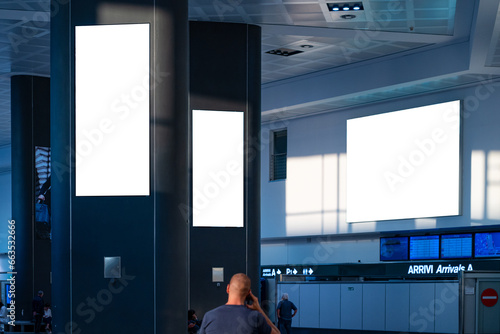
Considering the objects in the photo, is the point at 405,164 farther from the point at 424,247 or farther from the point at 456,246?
Result: the point at 456,246

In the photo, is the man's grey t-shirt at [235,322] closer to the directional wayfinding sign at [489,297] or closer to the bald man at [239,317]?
the bald man at [239,317]

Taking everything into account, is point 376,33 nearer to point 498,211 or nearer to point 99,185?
point 498,211

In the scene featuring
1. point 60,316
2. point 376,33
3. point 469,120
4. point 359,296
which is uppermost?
point 376,33

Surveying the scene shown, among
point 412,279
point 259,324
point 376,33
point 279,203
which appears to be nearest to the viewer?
point 259,324

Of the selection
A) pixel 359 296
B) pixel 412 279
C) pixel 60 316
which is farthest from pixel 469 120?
pixel 60 316

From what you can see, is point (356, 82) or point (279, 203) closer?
point (356, 82)

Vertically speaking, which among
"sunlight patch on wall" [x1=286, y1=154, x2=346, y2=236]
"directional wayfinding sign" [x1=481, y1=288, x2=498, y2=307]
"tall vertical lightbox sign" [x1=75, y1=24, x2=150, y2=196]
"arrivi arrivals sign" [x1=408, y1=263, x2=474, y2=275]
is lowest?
"arrivi arrivals sign" [x1=408, y1=263, x2=474, y2=275]

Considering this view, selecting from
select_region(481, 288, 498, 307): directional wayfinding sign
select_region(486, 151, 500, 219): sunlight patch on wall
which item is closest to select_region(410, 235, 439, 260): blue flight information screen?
select_region(486, 151, 500, 219): sunlight patch on wall

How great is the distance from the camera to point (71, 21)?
1224 centimetres

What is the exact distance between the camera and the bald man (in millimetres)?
5777

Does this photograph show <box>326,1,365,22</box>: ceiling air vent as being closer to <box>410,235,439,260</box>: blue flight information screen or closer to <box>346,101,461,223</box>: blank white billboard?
<box>346,101,461,223</box>: blank white billboard

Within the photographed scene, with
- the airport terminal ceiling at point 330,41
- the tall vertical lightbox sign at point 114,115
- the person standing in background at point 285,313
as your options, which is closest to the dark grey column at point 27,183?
the airport terminal ceiling at point 330,41

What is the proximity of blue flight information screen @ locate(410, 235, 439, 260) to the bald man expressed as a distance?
18561mm

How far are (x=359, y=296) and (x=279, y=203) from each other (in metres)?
4.91
